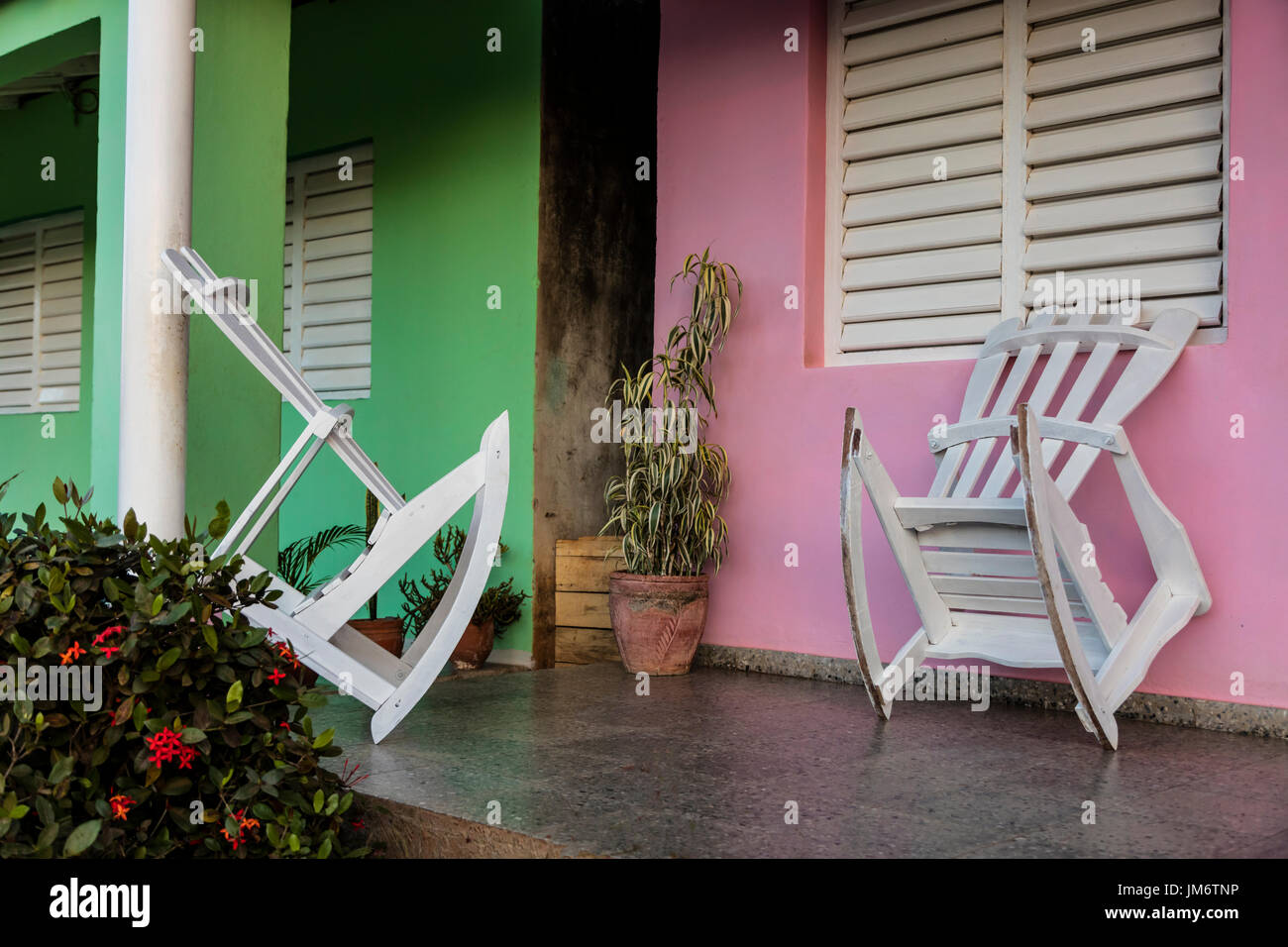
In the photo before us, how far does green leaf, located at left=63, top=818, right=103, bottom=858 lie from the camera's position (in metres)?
1.85

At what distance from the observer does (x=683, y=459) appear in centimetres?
444

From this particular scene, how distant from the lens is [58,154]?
24.1ft

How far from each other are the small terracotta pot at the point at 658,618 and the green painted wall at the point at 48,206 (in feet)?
13.3

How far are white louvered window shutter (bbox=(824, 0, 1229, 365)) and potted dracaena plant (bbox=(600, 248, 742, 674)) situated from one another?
1.70 feet

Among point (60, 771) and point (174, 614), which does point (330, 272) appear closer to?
point (174, 614)

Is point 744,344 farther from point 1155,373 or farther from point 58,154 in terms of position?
point 58,154

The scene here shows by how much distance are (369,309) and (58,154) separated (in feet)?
10.0

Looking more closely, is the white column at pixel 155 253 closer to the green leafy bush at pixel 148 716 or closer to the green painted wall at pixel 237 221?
the green painted wall at pixel 237 221

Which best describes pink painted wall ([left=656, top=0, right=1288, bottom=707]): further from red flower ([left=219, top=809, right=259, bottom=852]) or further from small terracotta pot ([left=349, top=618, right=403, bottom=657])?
red flower ([left=219, top=809, right=259, bottom=852])

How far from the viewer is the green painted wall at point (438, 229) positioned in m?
5.13

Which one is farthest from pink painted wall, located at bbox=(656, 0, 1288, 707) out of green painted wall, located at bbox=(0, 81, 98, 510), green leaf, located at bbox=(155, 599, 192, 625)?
green painted wall, located at bbox=(0, 81, 98, 510)

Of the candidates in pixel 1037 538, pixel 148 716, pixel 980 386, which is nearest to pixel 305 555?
pixel 980 386

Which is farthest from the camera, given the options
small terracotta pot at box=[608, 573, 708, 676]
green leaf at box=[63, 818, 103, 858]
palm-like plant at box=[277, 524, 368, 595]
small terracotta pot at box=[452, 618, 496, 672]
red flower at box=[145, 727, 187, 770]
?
palm-like plant at box=[277, 524, 368, 595]
